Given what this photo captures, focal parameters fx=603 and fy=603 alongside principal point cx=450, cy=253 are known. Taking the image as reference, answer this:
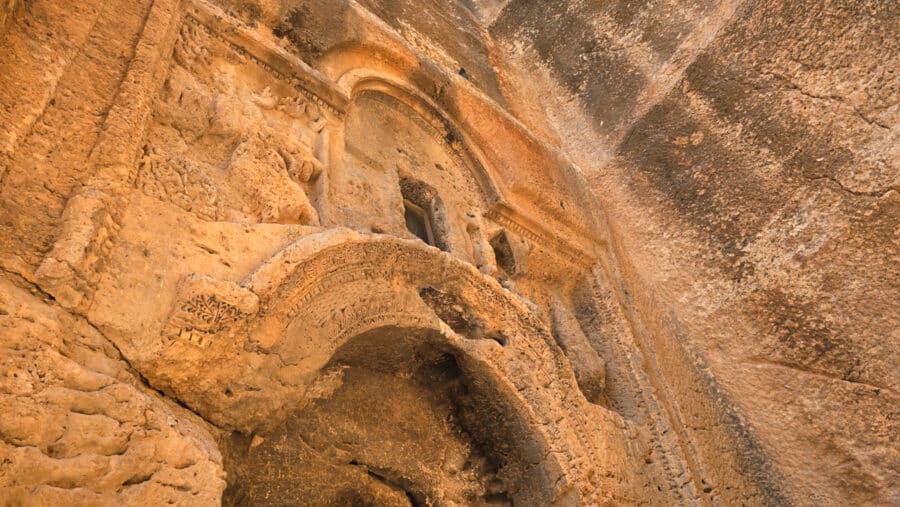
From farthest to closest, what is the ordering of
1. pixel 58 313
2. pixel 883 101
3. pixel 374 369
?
pixel 883 101, pixel 374 369, pixel 58 313

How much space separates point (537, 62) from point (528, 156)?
2228 millimetres

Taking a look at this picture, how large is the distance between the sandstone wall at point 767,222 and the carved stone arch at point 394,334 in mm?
1097

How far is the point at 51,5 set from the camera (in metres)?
2.18

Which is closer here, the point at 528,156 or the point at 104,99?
the point at 104,99

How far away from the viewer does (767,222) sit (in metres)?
4.04

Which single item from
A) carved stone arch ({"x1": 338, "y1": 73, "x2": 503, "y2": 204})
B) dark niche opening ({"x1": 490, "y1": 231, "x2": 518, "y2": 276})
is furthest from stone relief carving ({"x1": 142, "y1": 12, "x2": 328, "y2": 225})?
dark niche opening ({"x1": 490, "y1": 231, "x2": 518, "y2": 276})

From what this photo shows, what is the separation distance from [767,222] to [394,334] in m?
2.82

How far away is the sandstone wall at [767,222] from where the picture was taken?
335 centimetres

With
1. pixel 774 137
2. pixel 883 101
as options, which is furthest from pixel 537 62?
pixel 883 101

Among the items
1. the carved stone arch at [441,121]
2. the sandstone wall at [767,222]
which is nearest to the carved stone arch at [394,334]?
the sandstone wall at [767,222]

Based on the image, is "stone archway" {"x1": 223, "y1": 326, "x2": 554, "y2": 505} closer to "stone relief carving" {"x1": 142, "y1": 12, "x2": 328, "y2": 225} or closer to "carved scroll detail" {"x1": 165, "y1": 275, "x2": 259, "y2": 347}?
"carved scroll detail" {"x1": 165, "y1": 275, "x2": 259, "y2": 347}

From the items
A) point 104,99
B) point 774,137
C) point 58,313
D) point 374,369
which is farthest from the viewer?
point 774,137

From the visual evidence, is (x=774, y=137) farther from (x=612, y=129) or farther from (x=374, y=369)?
(x=374, y=369)

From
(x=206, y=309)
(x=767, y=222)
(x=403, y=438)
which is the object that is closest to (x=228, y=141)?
(x=206, y=309)
